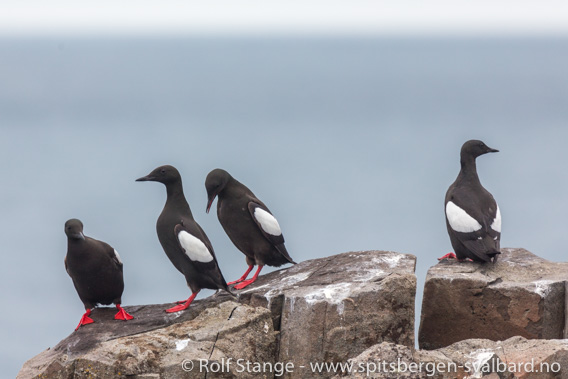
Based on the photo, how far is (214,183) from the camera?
8.38 metres

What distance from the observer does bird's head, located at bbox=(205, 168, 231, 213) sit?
838cm

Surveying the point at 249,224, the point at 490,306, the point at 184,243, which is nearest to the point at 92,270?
the point at 184,243

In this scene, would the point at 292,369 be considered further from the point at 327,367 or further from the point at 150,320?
the point at 150,320

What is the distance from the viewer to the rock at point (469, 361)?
5.42 meters

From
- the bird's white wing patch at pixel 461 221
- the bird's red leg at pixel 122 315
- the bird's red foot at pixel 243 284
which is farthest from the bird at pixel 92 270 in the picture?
the bird's white wing patch at pixel 461 221

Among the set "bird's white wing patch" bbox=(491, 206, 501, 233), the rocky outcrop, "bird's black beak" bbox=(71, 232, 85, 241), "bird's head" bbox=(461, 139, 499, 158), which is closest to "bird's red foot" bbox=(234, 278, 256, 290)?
A: the rocky outcrop

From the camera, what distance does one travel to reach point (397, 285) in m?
6.97

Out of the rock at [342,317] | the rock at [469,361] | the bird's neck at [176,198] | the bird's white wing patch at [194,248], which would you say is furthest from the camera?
the bird's neck at [176,198]

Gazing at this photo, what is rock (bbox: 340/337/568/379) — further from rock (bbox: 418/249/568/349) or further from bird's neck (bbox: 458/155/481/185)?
bird's neck (bbox: 458/155/481/185)

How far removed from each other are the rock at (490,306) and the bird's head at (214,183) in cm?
230

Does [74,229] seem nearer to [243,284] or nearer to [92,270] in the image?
[92,270]

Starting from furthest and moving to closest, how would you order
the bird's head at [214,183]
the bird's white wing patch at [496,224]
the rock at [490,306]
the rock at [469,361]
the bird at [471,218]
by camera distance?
the bird's white wing patch at [496,224], the bird at [471,218], the bird's head at [214,183], the rock at [490,306], the rock at [469,361]

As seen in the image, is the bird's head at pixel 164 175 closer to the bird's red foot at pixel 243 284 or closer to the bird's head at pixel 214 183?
the bird's head at pixel 214 183

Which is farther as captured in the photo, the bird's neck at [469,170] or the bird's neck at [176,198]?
the bird's neck at [469,170]
